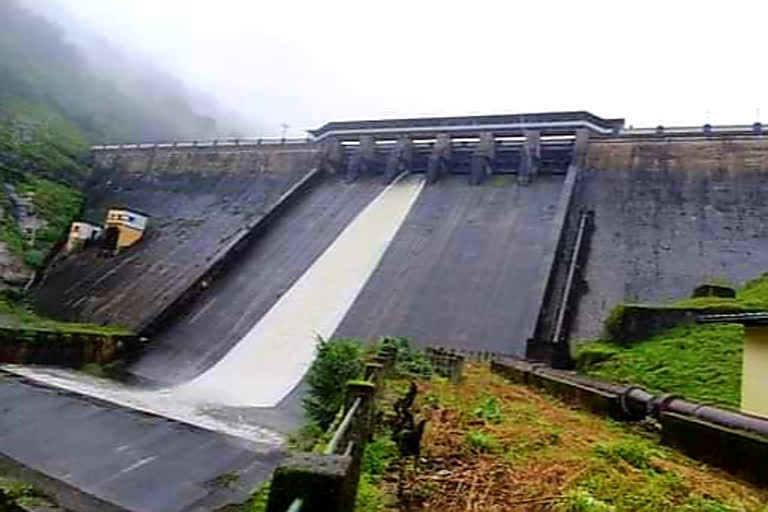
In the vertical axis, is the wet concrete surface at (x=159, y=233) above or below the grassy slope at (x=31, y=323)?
above

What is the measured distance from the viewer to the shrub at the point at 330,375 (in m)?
7.12

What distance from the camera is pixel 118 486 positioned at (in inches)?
273

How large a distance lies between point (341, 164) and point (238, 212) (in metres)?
3.45

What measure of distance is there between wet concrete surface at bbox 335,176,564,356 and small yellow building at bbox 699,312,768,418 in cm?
604

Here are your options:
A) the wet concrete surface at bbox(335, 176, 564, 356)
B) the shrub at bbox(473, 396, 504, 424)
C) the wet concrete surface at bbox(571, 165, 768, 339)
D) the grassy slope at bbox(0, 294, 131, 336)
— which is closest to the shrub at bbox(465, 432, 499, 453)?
the shrub at bbox(473, 396, 504, 424)

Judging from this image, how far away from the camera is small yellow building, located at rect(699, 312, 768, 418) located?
6117mm

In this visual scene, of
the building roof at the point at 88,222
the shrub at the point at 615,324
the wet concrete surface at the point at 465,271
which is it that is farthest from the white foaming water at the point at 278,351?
the building roof at the point at 88,222

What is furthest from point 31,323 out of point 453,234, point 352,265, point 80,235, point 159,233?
point 453,234

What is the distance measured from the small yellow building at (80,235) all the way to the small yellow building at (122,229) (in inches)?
18.6

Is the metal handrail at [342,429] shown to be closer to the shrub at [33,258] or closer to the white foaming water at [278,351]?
the white foaming water at [278,351]

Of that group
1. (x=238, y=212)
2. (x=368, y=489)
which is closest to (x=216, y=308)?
(x=238, y=212)

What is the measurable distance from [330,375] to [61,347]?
800 centimetres

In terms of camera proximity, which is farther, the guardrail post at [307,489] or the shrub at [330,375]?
the shrub at [330,375]

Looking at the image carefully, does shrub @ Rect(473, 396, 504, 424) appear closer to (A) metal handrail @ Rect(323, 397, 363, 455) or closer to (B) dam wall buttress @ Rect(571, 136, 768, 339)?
(A) metal handrail @ Rect(323, 397, 363, 455)
